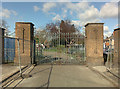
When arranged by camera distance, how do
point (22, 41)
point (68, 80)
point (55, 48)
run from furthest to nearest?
point (55, 48), point (22, 41), point (68, 80)

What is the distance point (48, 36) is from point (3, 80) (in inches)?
237

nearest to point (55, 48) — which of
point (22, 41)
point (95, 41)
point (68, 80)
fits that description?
point (22, 41)

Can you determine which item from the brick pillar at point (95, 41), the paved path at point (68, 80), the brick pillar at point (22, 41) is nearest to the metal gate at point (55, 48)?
the brick pillar at point (95, 41)

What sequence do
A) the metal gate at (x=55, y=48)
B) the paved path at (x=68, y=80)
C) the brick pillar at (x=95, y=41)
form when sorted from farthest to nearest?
1. the metal gate at (x=55, y=48)
2. the brick pillar at (x=95, y=41)
3. the paved path at (x=68, y=80)

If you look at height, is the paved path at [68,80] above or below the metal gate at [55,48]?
below

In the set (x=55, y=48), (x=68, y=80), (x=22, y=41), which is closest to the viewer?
(x=68, y=80)

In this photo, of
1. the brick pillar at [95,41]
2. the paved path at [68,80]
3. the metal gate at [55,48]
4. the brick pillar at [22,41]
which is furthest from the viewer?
the metal gate at [55,48]

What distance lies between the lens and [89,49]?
8.52 metres

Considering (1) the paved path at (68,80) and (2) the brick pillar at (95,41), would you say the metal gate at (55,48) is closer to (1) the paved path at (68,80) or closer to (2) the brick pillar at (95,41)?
(2) the brick pillar at (95,41)

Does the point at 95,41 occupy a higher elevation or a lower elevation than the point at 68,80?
higher

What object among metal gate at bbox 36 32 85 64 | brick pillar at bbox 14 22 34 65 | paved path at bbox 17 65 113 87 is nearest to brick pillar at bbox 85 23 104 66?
metal gate at bbox 36 32 85 64

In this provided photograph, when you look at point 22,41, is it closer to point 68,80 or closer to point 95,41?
point 68,80

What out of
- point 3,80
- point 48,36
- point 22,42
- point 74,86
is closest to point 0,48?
point 22,42

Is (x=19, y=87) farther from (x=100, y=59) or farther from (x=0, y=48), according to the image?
(x=100, y=59)
